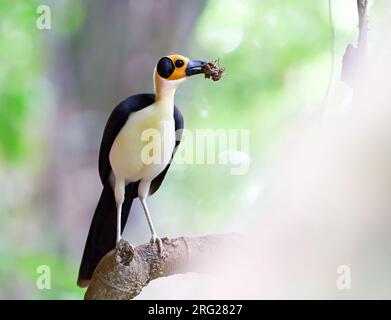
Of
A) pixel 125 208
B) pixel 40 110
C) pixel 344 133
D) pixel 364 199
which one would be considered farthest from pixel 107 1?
pixel 364 199

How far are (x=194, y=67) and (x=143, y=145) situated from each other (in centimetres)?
18

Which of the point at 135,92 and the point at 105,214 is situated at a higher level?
the point at 135,92

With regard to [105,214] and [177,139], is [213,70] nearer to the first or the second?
[177,139]

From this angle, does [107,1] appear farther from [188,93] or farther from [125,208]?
[125,208]

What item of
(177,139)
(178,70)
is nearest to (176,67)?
(178,70)

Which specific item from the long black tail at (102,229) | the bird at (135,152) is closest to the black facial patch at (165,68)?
the bird at (135,152)

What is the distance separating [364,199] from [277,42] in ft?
1.17

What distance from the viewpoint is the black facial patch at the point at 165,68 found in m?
1.23

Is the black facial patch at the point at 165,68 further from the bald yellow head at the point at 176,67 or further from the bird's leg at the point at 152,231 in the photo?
the bird's leg at the point at 152,231

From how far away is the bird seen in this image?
120 cm

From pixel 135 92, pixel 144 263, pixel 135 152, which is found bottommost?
pixel 144 263

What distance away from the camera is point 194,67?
1240 mm

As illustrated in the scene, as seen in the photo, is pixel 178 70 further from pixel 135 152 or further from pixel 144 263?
pixel 144 263
